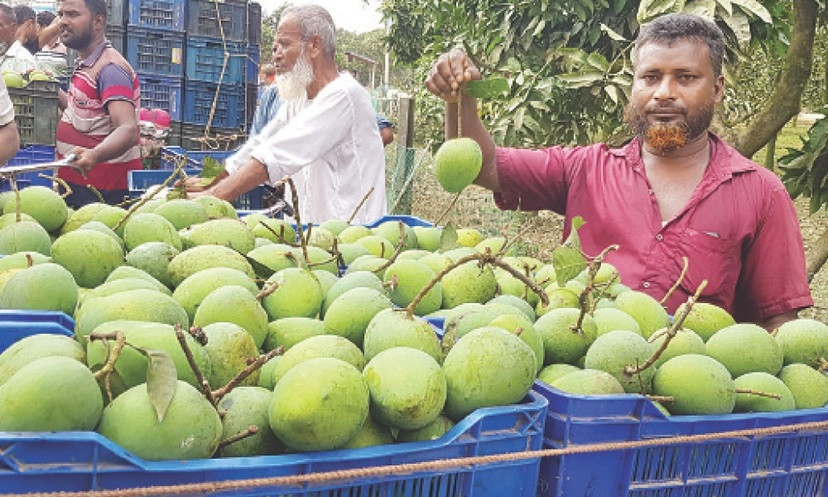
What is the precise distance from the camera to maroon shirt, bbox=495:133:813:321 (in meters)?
2.65

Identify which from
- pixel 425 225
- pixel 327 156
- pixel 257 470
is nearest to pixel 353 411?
pixel 257 470

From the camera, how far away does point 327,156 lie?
414cm

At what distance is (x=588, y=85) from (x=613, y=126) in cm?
129

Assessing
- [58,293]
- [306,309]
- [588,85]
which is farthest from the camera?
[588,85]

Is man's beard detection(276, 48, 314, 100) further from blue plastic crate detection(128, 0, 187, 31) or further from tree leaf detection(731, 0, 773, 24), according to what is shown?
blue plastic crate detection(128, 0, 187, 31)

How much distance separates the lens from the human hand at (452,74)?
2334 mm

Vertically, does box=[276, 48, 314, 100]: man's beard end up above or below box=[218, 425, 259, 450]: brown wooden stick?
above

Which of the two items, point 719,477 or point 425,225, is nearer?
point 719,477

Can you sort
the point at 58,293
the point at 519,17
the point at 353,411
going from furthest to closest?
1. the point at 519,17
2. the point at 58,293
3. the point at 353,411

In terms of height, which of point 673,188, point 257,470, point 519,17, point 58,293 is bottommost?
point 257,470

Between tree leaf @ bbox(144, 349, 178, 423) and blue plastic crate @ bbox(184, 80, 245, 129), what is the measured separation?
573 centimetres

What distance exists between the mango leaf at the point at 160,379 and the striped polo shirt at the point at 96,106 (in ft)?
12.6

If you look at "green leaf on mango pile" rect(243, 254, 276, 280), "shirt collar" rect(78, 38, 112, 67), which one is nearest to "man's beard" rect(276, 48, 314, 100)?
"shirt collar" rect(78, 38, 112, 67)

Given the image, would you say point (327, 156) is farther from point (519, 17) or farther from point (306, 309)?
point (519, 17)
